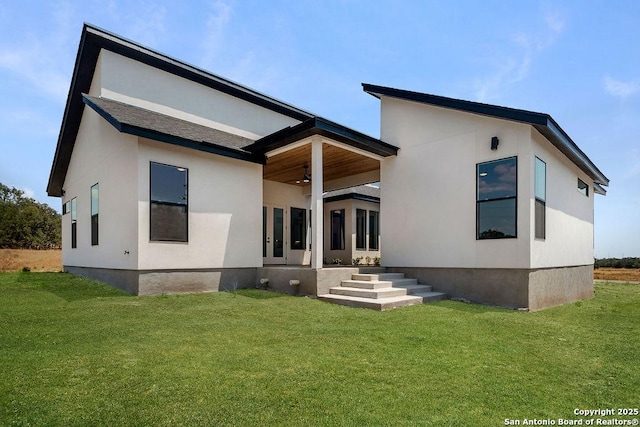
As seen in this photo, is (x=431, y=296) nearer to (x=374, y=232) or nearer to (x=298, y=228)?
(x=298, y=228)

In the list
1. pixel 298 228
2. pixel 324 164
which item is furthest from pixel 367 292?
pixel 298 228

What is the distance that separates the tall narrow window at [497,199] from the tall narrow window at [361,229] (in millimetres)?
7478

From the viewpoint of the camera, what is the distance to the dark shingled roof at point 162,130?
26.1ft

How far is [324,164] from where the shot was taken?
436 inches

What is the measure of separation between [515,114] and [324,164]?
18.2 ft

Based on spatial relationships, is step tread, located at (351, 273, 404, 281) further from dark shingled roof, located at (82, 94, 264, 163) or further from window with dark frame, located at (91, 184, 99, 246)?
window with dark frame, located at (91, 184, 99, 246)

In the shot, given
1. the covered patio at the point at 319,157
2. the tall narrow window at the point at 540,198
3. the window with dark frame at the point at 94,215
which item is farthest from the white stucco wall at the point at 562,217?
the window with dark frame at the point at 94,215

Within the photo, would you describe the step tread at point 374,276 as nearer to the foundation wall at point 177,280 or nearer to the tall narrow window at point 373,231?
the foundation wall at point 177,280

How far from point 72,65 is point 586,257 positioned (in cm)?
1827

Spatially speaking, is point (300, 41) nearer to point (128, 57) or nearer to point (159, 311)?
point (128, 57)

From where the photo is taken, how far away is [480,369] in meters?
3.60

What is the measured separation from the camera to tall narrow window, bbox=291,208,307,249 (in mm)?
13677

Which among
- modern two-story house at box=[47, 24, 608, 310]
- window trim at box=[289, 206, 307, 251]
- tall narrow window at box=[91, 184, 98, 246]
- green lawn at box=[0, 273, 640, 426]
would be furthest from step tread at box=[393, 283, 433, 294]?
tall narrow window at box=[91, 184, 98, 246]

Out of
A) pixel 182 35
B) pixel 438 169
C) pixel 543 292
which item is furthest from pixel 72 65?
pixel 543 292
